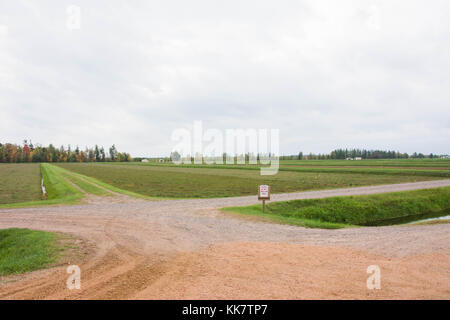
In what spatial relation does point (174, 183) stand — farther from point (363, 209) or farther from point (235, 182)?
point (363, 209)

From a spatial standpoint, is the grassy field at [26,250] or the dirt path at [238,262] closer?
the dirt path at [238,262]

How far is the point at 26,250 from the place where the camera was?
9.14 meters

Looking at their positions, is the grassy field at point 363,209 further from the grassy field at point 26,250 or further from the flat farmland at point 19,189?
the flat farmland at point 19,189

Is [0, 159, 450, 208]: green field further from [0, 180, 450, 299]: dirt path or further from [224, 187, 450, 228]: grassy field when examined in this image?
[0, 180, 450, 299]: dirt path

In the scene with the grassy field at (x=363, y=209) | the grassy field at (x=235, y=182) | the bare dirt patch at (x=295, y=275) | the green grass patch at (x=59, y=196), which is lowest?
the grassy field at (x=363, y=209)

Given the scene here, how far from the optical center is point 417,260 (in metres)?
7.98

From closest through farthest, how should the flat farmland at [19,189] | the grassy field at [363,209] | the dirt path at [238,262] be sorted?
the dirt path at [238,262], the grassy field at [363,209], the flat farmland at [19,189]

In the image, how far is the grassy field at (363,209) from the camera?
61.5 feet

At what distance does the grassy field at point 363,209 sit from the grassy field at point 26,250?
10.0 meters

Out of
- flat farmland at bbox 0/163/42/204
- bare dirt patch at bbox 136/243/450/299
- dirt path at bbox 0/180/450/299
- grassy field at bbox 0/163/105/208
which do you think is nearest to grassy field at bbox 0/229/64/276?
dirt path at bbox 0/180/450/299

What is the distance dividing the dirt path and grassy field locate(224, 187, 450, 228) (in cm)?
482

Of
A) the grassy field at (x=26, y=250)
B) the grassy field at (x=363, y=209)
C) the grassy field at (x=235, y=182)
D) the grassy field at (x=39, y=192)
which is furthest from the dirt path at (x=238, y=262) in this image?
the grassy field at (x=235, y=182)
